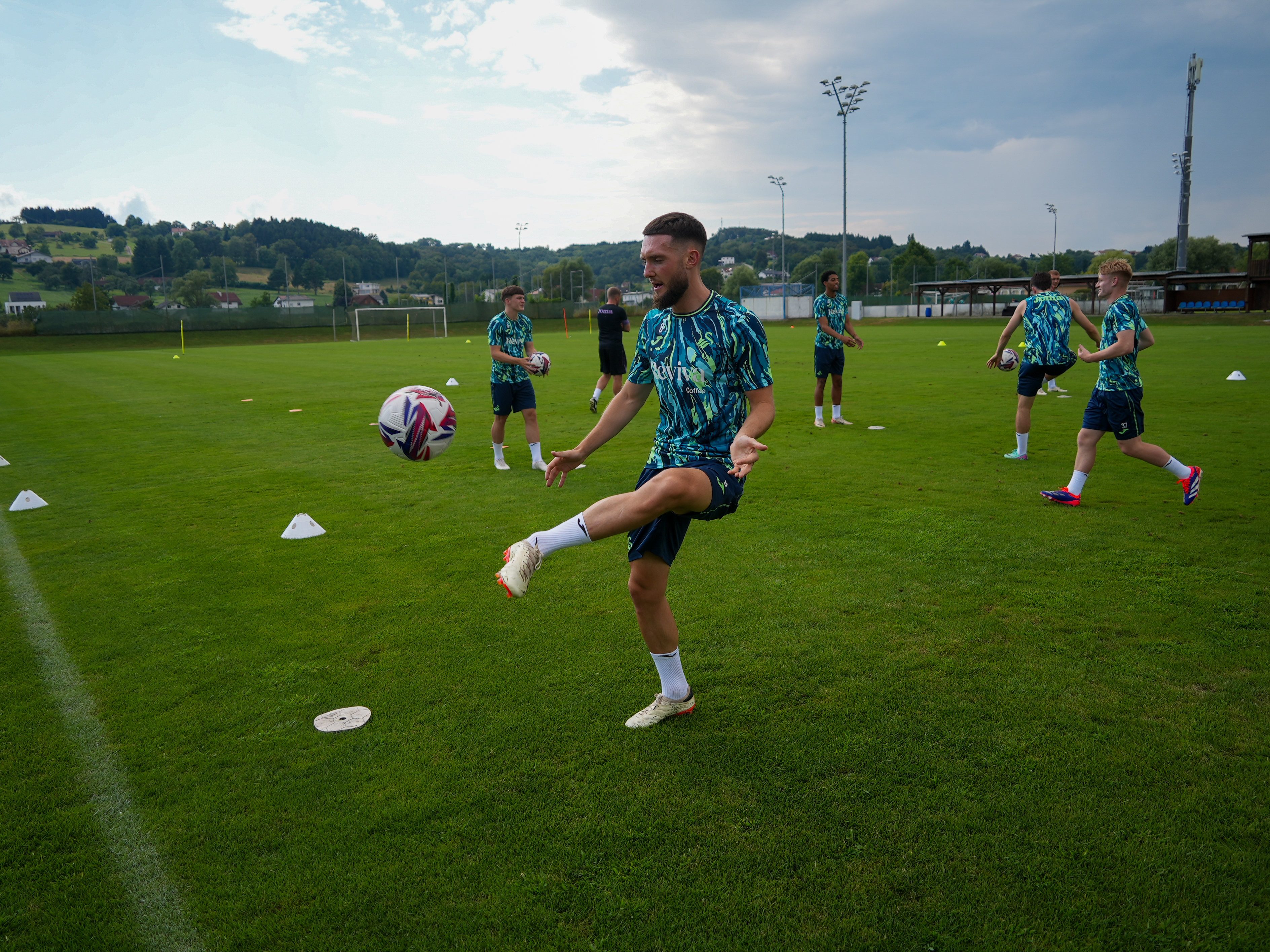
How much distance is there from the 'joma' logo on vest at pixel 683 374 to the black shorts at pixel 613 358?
1168 centimetres

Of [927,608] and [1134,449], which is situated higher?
[1134,449]

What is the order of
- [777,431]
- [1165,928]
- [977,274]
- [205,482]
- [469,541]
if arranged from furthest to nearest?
[977,274]
[777,431]
[205,482]
[469,541]
[1165,928]

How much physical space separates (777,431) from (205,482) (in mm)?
8375

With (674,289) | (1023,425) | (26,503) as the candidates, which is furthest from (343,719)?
(1023,425)

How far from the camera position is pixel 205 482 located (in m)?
10.1

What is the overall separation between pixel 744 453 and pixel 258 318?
222ft

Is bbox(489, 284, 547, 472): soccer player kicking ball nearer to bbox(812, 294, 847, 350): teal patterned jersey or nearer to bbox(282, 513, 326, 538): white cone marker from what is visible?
bbox(282, 513, 326, 538): white cone marker

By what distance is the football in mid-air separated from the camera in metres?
5.75

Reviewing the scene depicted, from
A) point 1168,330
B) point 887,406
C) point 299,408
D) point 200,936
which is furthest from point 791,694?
point 1168,330

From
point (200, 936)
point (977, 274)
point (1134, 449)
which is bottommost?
point (200, 936)

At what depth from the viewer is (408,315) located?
66.2 meters

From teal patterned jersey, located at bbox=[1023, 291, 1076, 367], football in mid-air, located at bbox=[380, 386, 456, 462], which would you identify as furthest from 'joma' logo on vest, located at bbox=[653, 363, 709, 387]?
teal patterned jersey, located at bbox=[1023, 291, 1076, 367]

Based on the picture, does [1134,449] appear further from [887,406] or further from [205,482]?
[205,482]

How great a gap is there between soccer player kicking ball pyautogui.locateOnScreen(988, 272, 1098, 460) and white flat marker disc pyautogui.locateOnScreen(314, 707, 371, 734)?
848cm
